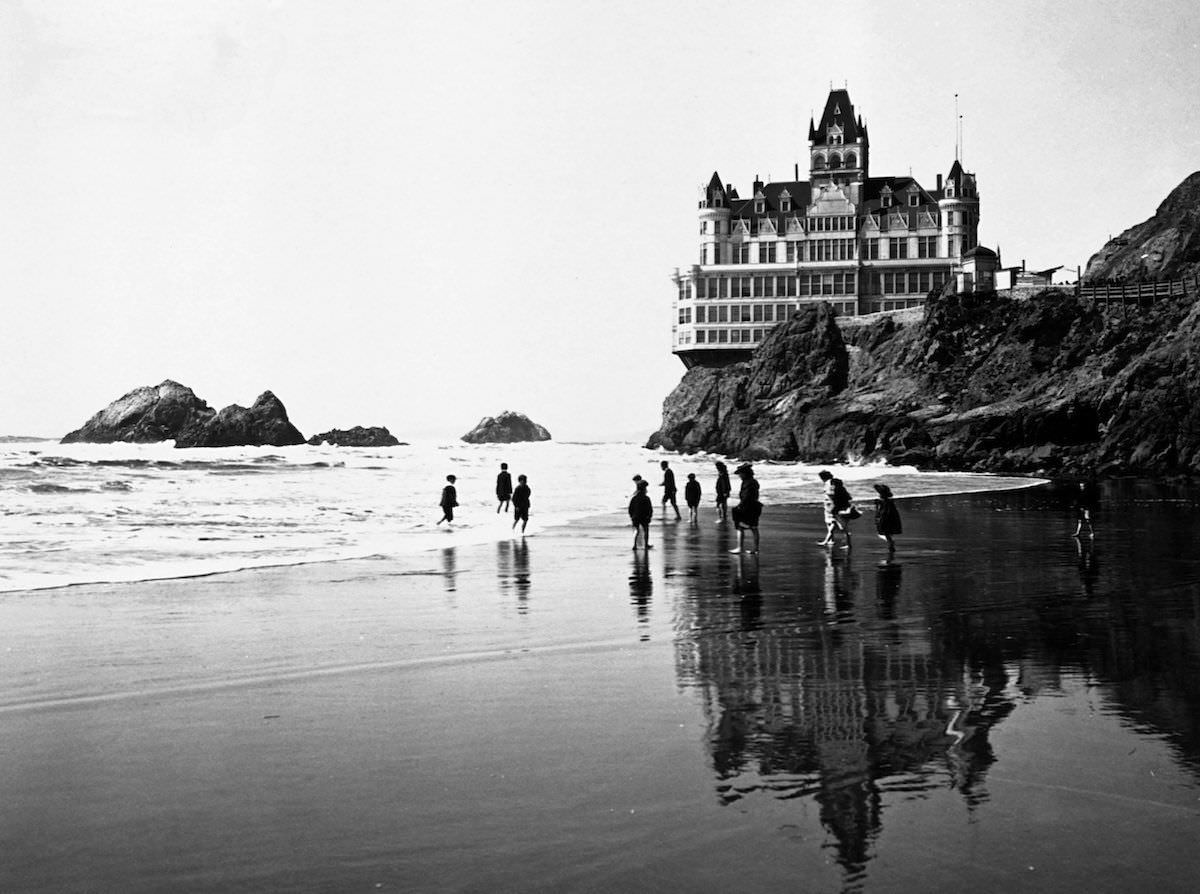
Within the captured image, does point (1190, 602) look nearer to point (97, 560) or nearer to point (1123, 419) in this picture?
point (97, 560)

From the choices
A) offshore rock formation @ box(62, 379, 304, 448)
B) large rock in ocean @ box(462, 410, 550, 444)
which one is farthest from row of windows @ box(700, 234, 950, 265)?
large rock in ocean @ box(462, 410, 550, 444)

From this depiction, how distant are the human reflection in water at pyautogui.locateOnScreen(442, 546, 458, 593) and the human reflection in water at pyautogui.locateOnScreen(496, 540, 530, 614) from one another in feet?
2.46

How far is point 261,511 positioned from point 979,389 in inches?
2324

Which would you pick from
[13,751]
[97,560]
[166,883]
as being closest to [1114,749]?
[166,883]

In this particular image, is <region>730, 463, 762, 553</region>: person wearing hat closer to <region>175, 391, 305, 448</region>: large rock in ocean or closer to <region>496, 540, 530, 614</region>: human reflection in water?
<region>496, 540, 530, 614</region>: human reflection in water

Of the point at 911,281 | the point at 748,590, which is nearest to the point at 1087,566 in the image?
the point at 748,590

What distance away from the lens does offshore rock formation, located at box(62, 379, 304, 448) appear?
14325 centimetres

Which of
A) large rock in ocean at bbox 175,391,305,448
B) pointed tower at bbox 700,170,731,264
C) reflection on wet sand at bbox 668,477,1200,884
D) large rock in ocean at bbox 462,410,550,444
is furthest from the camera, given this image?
large rock in ocean at bbox 462,410,550,444

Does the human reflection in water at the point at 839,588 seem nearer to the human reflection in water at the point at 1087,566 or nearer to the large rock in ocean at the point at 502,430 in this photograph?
the human reflection in water at the point at 1087,566

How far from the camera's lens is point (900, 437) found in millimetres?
76688

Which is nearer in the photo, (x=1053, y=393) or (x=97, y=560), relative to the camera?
(x=97, y=560)

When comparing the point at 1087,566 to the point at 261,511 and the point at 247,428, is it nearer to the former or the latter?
the point at 261,511

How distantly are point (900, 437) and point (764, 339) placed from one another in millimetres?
32124

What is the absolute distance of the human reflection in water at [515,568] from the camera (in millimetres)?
16703
